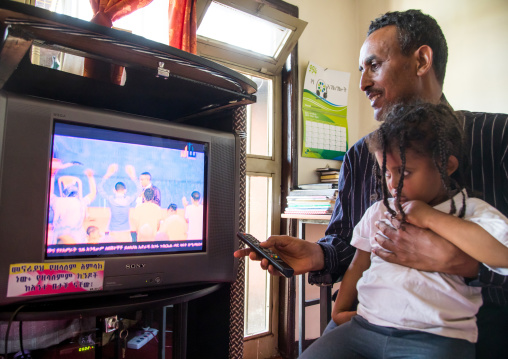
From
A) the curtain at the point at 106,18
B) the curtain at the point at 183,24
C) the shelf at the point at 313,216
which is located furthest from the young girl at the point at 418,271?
the curtain at the point at 183,24

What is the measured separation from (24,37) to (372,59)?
3.47 feet

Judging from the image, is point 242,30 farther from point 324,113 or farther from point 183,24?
point 324,113

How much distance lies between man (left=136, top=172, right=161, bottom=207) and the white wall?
146cm

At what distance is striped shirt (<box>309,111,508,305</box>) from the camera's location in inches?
33.8

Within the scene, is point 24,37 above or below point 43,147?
above

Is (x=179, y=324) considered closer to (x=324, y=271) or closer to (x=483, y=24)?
(x=324, y=271)

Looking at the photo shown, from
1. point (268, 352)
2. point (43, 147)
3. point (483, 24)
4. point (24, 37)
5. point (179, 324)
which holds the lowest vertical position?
point (268, 352)

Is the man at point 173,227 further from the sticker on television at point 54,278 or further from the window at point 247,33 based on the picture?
the window at point 247,33

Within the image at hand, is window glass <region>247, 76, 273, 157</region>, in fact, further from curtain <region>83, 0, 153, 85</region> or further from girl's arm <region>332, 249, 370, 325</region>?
girl's arm <region>332, 249, 370, 325</region>

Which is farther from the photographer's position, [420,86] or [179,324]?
[420,86]

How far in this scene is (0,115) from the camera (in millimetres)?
693

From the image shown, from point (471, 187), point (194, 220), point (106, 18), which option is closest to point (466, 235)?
point (471, 187)

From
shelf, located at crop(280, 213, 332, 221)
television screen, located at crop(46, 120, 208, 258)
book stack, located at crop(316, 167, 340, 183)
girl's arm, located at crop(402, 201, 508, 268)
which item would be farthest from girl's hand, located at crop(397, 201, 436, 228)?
book stack, located at crop(316, 167, 340, 183)

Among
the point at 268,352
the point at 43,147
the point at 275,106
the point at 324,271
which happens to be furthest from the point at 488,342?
the point at 275,106
